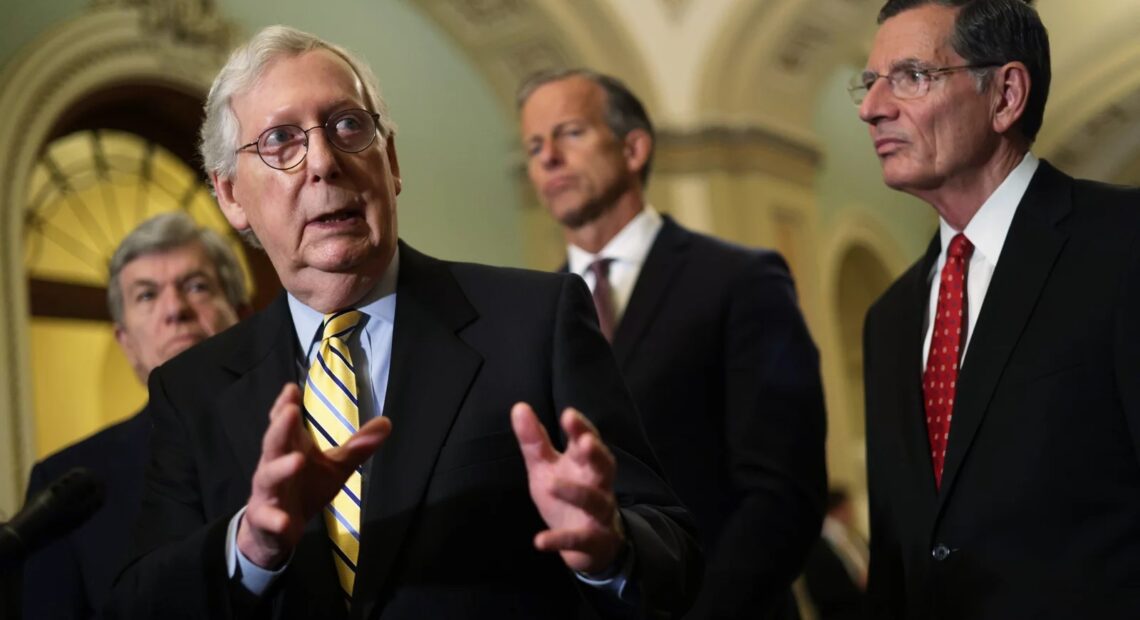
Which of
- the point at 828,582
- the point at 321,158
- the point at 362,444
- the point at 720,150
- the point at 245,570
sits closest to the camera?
the point at 362,444

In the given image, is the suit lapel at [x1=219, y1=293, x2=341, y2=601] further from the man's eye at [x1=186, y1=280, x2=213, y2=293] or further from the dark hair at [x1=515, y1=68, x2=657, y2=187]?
the dark hair at [x1=515, y1=68, x2=657, y2=187]

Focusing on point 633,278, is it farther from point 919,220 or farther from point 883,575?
point 919,220

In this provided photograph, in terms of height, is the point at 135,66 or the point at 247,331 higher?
the point at 135,66

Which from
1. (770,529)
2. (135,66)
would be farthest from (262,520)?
(135,66)

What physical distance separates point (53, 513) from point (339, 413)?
377 mm

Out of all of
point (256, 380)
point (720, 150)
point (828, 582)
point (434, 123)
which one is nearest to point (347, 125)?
point (256, 380)

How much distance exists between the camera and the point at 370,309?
181cm

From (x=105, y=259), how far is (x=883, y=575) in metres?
4.96

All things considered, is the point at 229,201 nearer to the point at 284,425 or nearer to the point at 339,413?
the point at 339,413

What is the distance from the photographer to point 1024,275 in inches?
85.0

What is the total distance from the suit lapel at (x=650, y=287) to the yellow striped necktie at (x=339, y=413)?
1006 mm

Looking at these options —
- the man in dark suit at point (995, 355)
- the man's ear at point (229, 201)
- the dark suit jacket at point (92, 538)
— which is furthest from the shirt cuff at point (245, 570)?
the man in dark suit at point (995, 355)

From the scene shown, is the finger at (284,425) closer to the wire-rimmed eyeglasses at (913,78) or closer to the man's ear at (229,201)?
the man's ear at (229,201)

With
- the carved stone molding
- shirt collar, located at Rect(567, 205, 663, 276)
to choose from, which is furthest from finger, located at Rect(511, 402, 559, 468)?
the carved stone molding
